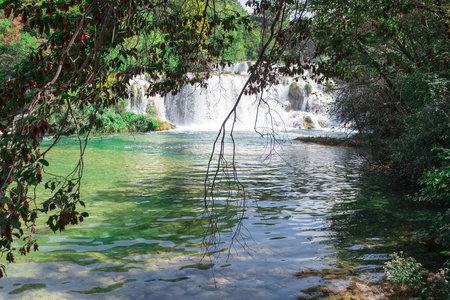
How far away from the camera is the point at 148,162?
18734mm

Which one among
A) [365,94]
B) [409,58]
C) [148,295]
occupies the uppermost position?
[409,58]

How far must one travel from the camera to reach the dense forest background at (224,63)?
13.1 ft

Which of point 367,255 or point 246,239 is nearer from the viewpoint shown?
point 367,255

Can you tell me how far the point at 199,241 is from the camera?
7848mm

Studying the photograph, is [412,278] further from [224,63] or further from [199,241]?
[224,63]

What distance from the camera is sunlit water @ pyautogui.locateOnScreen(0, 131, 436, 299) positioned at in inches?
233

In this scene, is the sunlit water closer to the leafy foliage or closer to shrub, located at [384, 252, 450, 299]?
shrub, located at [384, 252, 450, 299]

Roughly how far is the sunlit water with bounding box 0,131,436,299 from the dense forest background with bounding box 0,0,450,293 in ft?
2.59

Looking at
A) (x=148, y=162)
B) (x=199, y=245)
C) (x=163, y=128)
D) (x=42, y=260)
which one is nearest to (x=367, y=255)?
(x=199, y=245)

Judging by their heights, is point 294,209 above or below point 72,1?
below

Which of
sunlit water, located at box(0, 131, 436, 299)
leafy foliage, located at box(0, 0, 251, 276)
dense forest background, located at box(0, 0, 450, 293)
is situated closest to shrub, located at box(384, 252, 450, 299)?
dense forest background, located at box(0, 0, 450, 293)

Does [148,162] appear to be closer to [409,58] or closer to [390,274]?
[409,58]

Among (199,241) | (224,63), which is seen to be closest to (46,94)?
(199,241)

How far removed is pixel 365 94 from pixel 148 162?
9.46m
